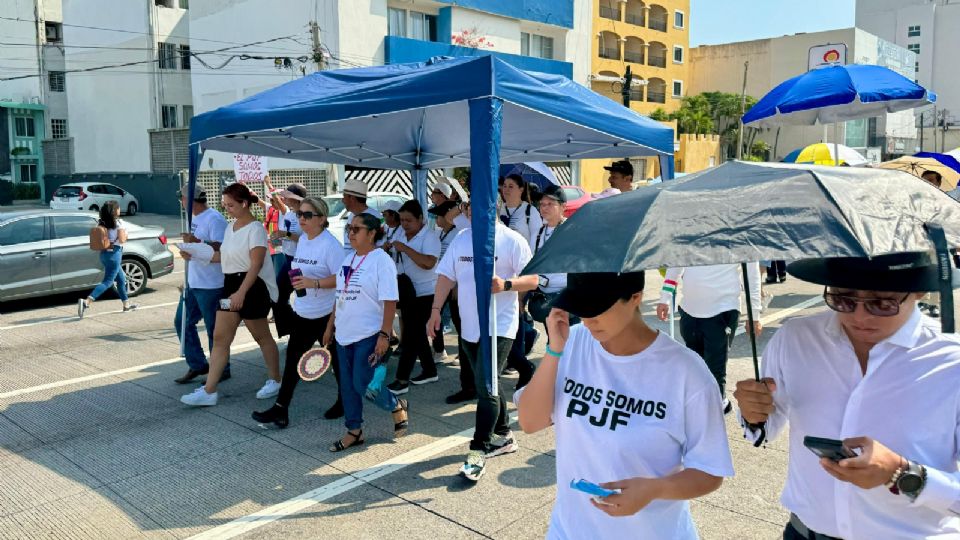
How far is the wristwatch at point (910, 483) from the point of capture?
1.74 metres

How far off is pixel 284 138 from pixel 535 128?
2634 millimetres

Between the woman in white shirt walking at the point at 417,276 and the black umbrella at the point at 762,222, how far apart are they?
15.8ft

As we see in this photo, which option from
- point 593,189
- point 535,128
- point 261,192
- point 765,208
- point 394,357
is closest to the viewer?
point 765,208

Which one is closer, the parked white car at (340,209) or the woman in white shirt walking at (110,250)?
the woman in white shirt walking at (110,250)

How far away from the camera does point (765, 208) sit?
1.79m

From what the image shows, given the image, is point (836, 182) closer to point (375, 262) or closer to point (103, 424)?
point (375, 262)

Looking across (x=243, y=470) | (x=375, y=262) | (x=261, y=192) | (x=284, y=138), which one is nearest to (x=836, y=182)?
(x=375, y=262)

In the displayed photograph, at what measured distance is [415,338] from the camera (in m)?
6.78

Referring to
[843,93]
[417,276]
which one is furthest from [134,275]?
[843,93]

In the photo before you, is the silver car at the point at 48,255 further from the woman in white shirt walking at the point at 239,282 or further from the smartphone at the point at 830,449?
the smartphone at the point at 830,449

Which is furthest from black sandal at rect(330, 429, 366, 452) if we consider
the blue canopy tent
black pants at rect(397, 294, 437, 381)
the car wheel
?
the car wheel

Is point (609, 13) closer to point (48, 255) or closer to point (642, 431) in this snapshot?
point (48, 255)

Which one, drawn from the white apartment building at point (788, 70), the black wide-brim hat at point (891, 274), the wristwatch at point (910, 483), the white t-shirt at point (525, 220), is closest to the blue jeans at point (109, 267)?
the white t-shirt at point (525, 220)

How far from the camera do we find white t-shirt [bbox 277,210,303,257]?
8391 mm
